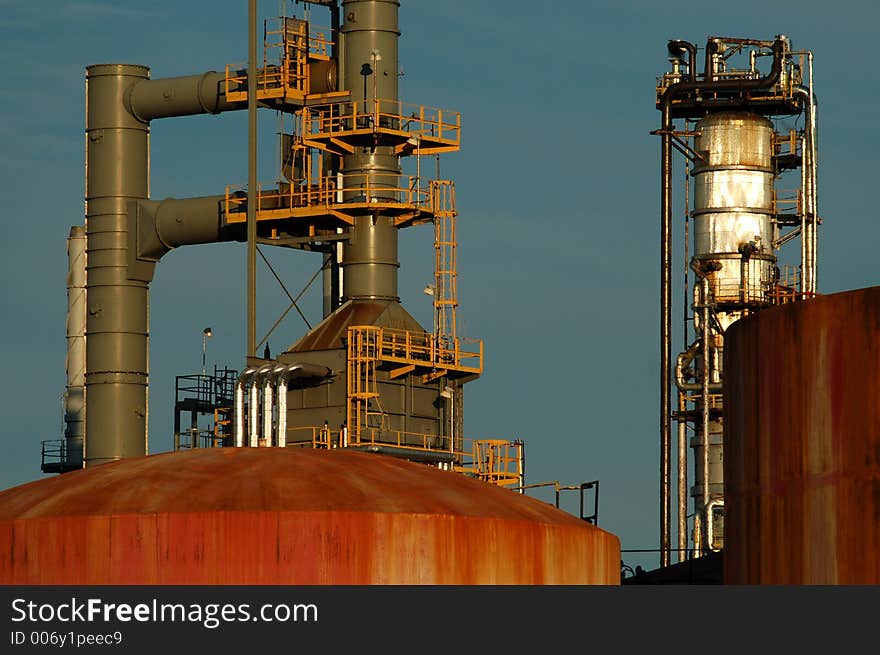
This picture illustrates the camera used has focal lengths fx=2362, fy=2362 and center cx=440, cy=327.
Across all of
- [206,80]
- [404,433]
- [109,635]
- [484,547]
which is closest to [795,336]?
[484,547]

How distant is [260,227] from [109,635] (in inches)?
1469

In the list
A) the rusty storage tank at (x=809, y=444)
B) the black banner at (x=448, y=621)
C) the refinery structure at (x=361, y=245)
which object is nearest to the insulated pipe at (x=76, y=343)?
the refinery structure at (x=361, y=245)

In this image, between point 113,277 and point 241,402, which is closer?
point 241,402

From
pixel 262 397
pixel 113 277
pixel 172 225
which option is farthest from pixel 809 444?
pixel 113 277

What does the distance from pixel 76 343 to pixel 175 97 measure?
7.84 metres

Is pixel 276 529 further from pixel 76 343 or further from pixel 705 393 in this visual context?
pixel 76 343

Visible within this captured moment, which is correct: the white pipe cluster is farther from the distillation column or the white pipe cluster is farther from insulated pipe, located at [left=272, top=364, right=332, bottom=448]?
the distillation column

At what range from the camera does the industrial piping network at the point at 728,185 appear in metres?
61.7

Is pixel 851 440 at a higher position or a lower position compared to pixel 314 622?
higher

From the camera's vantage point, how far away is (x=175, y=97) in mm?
64250

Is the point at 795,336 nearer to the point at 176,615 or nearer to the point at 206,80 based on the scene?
the point at 176,615

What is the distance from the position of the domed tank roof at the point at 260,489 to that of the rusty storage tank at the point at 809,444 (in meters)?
4.39

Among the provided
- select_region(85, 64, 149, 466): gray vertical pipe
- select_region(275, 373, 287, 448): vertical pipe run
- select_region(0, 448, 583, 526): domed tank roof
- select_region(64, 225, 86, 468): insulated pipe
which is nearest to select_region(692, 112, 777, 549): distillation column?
select_region(275, 373, 287, 448): vertical pipe run

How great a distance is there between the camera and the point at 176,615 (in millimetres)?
26109
